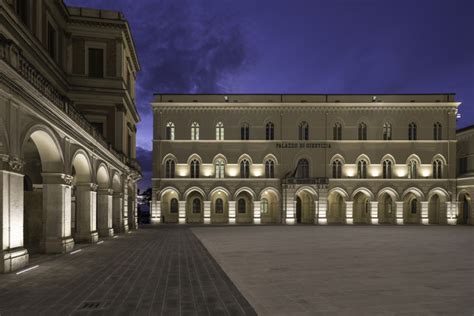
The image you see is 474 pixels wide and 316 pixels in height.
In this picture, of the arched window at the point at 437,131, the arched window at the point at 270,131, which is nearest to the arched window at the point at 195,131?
the arched window at the point at 270,131

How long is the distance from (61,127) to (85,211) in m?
6.49

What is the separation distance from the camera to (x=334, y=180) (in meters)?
43.7

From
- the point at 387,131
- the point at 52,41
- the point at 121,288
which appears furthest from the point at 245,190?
the point at 121,288

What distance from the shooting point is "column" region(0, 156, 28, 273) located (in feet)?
37.0

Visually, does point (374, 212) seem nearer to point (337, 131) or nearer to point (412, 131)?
point (337, 131)

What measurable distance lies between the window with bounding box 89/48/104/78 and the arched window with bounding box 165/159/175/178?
16490mm

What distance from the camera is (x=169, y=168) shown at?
1722 inches

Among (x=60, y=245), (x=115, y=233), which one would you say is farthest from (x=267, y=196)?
(x=60, y=245)

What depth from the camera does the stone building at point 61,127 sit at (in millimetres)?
11664

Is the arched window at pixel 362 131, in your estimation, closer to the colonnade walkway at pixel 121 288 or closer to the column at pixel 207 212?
→ the column at pixel 207 212

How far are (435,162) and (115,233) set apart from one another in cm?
3692

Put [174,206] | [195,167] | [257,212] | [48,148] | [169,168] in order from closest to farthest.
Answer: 1. [48,148]
2. [257,212]
3. [169,168]
4. [195,167]
5. [174,206]

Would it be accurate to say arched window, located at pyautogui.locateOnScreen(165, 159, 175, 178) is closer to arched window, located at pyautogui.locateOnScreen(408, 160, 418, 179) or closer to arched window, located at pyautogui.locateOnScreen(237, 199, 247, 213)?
arched window, located at pyautogui.locateOnScreen(237, 199, 247, 213)

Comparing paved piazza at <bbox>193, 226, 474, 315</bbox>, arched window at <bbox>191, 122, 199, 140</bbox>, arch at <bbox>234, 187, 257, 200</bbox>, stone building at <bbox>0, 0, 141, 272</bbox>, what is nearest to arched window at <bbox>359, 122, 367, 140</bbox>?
arch at <bbox>234, 187, 257, 200</bbox>
